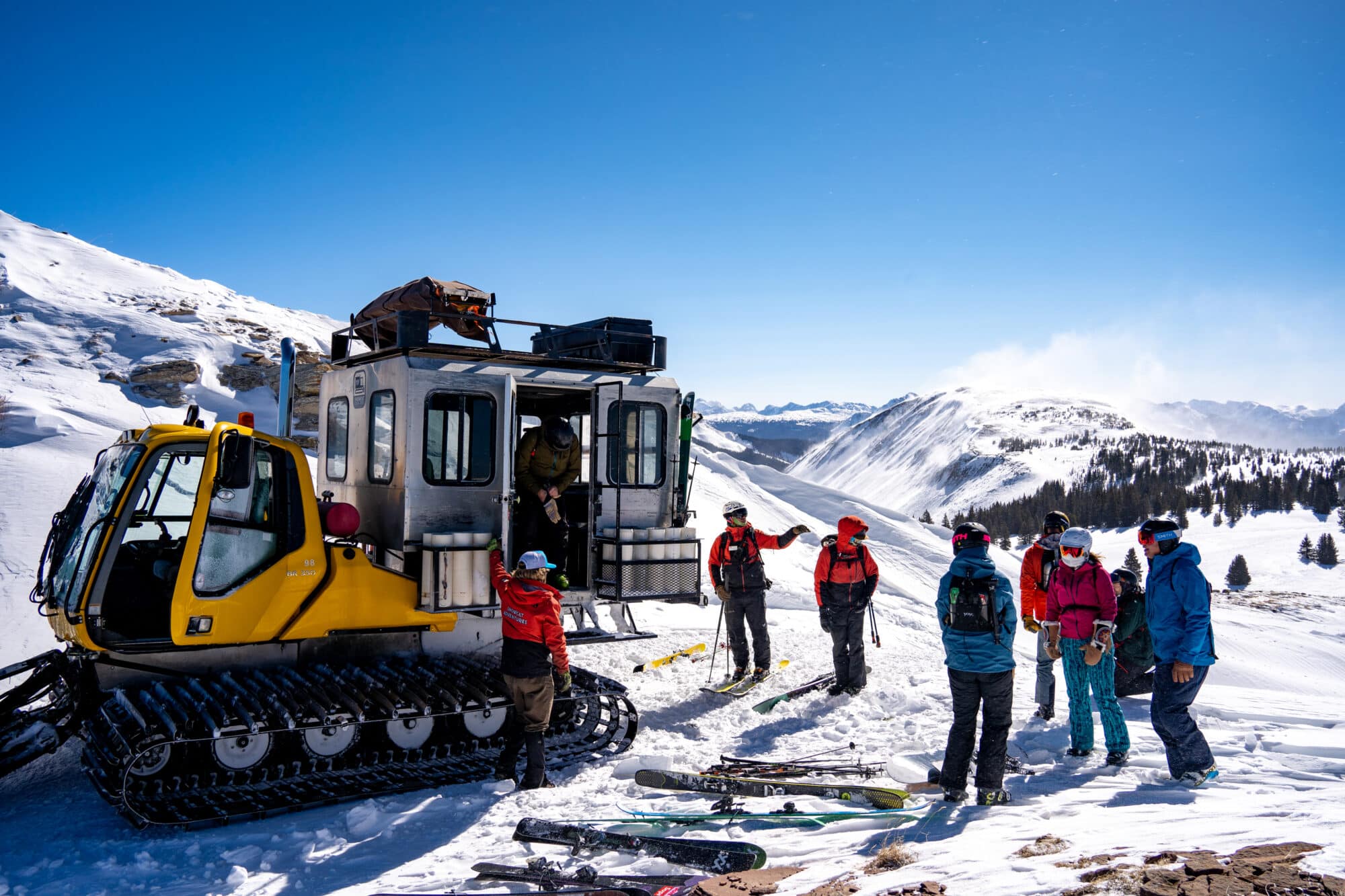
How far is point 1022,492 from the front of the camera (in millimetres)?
109938

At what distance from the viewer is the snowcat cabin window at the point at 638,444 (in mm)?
Result: 9125

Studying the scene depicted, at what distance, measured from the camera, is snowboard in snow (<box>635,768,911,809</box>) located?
19.5 ft

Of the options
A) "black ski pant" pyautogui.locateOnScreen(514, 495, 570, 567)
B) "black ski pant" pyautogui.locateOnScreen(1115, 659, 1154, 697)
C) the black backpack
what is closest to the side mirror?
"black ski pant" pyautogui.locateOnScreen(514, 495, 570, 567)

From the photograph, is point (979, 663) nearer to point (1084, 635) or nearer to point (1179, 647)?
point (1179, 647)

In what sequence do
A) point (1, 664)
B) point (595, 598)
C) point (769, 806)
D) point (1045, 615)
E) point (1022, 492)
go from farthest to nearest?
point (1022, 492), point (1, 664), point (595, 598), point (1045, 615), point (769, 806)

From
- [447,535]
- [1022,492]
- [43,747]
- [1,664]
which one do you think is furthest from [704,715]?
[1022,492]

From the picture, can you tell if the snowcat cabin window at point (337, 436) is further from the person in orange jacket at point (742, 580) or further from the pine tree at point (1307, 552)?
the pine tree at point (1307, 552)

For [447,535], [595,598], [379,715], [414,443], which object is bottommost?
[379,715]

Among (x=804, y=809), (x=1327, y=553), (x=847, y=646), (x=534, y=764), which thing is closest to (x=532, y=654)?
(x=534, y=764)

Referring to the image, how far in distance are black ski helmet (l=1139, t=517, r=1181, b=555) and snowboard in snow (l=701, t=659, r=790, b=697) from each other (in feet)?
15.7

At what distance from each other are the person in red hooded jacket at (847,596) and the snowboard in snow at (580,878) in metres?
4.98

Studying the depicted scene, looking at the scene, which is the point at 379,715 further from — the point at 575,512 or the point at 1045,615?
the point at 1045,615

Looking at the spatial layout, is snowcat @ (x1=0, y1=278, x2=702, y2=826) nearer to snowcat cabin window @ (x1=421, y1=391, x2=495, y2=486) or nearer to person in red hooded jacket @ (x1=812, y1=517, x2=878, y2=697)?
snowcat cabin window @ (x1=421, y1=391, x2=495, y2=486)

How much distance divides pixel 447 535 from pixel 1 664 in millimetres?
7355
